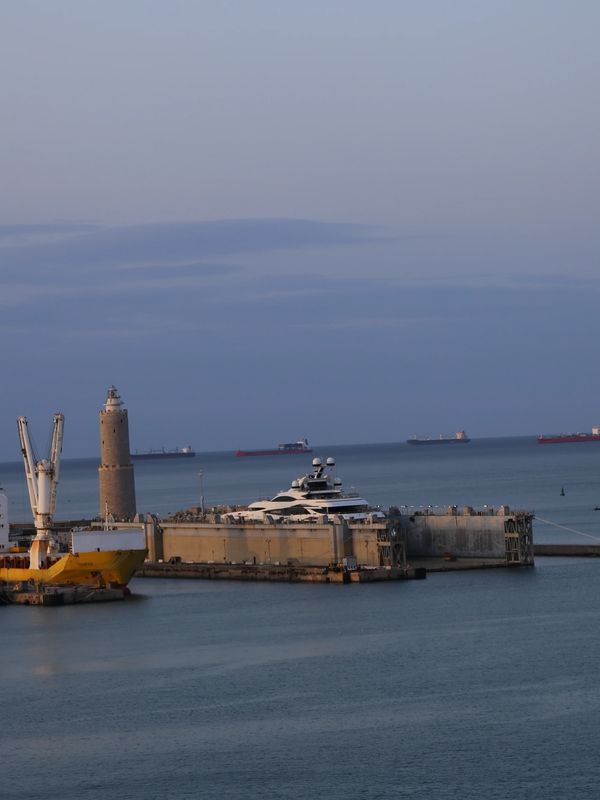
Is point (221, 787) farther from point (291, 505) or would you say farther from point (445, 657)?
point (291, 505)

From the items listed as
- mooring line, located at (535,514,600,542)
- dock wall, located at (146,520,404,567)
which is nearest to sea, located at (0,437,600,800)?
dock wall, located at (146,520,404,567)

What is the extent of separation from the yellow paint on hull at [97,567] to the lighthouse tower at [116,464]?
2257cm

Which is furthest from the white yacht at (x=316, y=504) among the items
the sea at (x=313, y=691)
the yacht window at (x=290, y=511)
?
the sea at (x=313, y=691)

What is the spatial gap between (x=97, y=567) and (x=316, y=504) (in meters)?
10.9

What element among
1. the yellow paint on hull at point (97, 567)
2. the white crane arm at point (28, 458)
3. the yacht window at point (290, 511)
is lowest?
the yellow paint on hull at point (97, 567)

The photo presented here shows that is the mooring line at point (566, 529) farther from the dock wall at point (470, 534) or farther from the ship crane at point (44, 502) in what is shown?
the ship crane at point (44, 502)

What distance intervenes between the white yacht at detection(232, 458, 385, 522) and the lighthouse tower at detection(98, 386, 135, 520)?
15520 mm

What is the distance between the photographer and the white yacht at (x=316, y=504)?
70188 mm

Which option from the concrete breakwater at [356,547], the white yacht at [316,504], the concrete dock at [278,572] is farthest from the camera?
the white yacht at [316,504]

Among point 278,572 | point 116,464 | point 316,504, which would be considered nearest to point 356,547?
point 278,572

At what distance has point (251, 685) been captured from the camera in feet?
143

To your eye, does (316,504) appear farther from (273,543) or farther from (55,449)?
(55,449)

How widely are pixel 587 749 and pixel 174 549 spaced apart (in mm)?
42343

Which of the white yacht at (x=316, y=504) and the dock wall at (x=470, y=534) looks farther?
the white yacht at (x=316, y=504)
